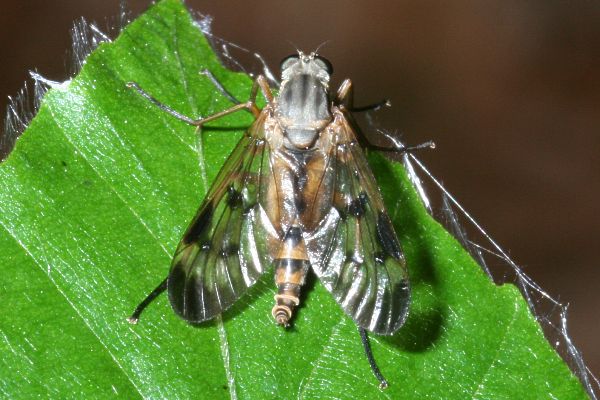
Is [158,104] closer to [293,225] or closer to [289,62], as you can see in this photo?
[293,225]

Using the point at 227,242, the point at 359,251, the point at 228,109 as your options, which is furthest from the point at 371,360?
the point at 228,109

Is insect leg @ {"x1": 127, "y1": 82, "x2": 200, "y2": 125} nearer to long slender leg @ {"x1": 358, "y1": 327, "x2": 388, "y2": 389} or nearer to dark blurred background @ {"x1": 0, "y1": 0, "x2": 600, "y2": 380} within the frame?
long slender leg @ {"x1": 358, "y1": 327, "x2": 388, "y2": 389}

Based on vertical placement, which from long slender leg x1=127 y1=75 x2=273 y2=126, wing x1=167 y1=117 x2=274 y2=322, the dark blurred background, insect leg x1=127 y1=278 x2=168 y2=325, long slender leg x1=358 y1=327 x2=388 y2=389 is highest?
long slender leg x1=127 y1=75 x2=273 y2=126

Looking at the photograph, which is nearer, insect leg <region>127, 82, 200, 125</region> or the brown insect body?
the brown insect body

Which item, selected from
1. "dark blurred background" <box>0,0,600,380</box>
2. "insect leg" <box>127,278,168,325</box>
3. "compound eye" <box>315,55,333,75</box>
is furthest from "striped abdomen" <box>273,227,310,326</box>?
"dark blurred background" <box>0,0,600,380</box>

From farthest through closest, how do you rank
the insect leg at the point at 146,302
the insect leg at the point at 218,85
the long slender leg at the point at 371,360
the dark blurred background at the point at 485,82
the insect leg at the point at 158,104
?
the dark blurred background at the point at 485,82 < the insect leg at the point at 218,85 < the insect leg at the point at 158,104 < the long slender leg at the point at 371,360 < the insect leg at the point at 146,302

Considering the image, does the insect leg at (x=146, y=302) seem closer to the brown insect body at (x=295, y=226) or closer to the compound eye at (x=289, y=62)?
the brown insect body at (x=295, y=226)

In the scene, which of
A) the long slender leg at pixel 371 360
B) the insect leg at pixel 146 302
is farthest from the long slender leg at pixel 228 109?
the long slender leg at pixel 371 360

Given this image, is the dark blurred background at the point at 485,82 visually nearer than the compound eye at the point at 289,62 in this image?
No
